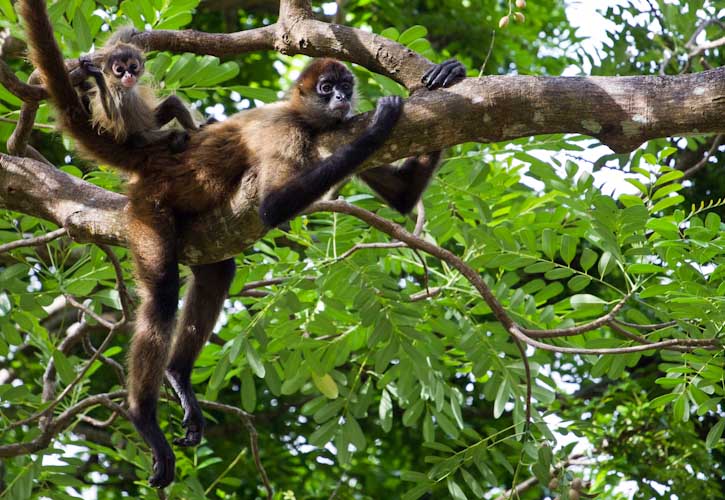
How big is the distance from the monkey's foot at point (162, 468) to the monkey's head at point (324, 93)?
1.91m

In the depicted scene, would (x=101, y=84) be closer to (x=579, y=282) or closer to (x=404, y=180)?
(x=404, y=180)

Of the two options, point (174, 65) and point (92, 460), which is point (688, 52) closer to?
point (174, 65)

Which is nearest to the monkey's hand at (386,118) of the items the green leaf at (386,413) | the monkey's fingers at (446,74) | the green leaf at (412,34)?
the monkey's fingers at (446,74)

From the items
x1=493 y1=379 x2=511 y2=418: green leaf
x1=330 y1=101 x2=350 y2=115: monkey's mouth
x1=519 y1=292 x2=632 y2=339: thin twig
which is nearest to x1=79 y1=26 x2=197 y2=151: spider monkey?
x1=330 y1=101 x2=350 y2=115: monkey's mouth

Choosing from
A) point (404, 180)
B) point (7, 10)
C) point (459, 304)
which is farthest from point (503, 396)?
point (7, 10)

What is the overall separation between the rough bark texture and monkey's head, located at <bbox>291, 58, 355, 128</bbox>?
298 millimetres

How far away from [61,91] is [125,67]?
485 mm

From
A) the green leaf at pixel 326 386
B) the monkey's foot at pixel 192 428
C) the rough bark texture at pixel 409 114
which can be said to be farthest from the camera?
the green leaf at pixel 326 386

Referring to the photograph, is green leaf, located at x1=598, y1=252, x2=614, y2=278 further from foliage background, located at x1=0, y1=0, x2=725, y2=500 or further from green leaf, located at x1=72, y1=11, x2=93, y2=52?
green leaf, located at x1=72, y1=11, x2=93, y2=52

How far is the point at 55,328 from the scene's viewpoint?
815cm

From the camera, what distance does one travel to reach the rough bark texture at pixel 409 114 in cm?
348

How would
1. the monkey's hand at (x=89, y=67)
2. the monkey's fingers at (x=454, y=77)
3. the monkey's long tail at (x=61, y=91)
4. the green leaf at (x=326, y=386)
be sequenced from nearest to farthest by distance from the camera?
the monkey's fingers at (x=454, y=77) < the monkey's long tail at (x=61, y=91) < the monkey's hand at (x=89, y=67) < the green leaf at (x=326, y=386)

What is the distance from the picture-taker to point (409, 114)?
3895 mm

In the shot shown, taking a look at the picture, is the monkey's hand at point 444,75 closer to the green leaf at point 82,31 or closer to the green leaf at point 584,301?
the green leaf at point 584,301
